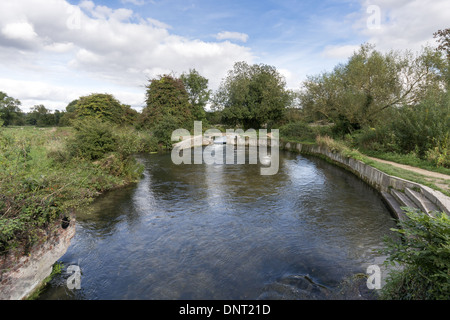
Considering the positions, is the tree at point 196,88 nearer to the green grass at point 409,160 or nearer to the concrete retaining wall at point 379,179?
the concrete retaining wall at point 379,179

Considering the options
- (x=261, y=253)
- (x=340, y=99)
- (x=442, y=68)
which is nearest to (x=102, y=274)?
(x=261, y=253)

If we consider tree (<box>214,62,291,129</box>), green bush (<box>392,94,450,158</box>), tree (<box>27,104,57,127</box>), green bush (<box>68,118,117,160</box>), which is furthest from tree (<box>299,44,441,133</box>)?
tree (<box>27,104,57,127</box>)

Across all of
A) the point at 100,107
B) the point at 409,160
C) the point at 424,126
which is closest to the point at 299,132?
the point at 424,126

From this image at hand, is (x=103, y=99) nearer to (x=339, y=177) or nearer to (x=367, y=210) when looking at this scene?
(x=339, y=177)

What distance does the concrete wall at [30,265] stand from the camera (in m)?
3.75

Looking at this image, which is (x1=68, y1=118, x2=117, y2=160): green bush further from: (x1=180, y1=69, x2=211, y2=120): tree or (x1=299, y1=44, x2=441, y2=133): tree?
(x1=180, y1=69, x2=211, y2=120): tree

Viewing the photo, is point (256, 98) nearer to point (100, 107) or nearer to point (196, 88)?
point (196, 88)

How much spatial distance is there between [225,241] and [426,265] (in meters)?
4.24

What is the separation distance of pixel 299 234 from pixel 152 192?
645cm

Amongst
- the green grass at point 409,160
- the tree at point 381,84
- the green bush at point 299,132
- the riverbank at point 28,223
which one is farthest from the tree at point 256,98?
the riverbank at point 28,223

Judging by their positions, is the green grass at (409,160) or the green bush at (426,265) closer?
the green bush at (426,265)

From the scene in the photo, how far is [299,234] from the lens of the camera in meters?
6.92

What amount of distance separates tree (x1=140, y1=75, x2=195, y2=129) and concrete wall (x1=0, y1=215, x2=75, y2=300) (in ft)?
81.6

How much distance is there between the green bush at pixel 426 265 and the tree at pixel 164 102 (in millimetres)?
27082
